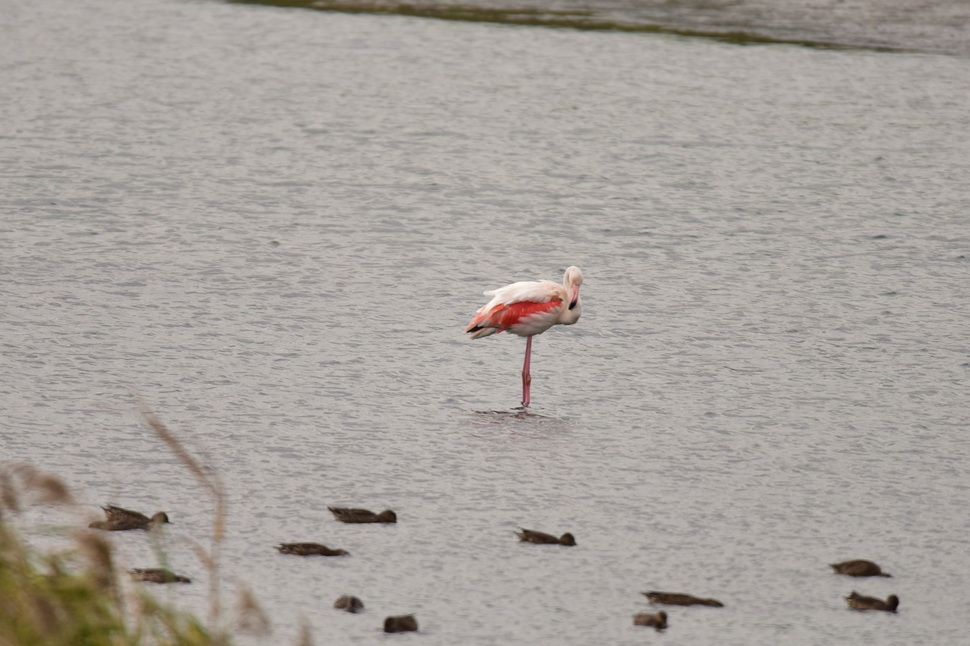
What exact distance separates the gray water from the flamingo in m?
0.40

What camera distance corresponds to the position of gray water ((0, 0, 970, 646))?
23.5 feet

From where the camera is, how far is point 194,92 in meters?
20.0

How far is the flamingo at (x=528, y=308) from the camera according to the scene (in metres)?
10.0

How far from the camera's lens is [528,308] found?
1002 centimetres

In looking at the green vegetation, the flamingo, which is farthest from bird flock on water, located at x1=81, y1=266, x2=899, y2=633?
the flamingo

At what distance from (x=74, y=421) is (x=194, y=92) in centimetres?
1175

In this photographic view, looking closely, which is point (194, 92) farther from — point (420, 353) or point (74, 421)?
point (74, 421)

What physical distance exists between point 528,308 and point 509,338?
155cm

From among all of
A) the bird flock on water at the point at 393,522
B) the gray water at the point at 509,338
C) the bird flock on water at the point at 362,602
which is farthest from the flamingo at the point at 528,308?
the bird flock on water at the point at 362,602

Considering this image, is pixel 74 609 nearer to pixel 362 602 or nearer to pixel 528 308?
pixel 362 602

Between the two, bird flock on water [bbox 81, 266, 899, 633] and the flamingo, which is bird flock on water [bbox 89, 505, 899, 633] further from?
the flamingo

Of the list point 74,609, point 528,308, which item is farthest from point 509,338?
point 74,609

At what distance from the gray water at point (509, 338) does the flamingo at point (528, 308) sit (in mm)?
404

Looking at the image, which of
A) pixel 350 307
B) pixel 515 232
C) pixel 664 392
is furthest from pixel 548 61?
pixel 664 392
